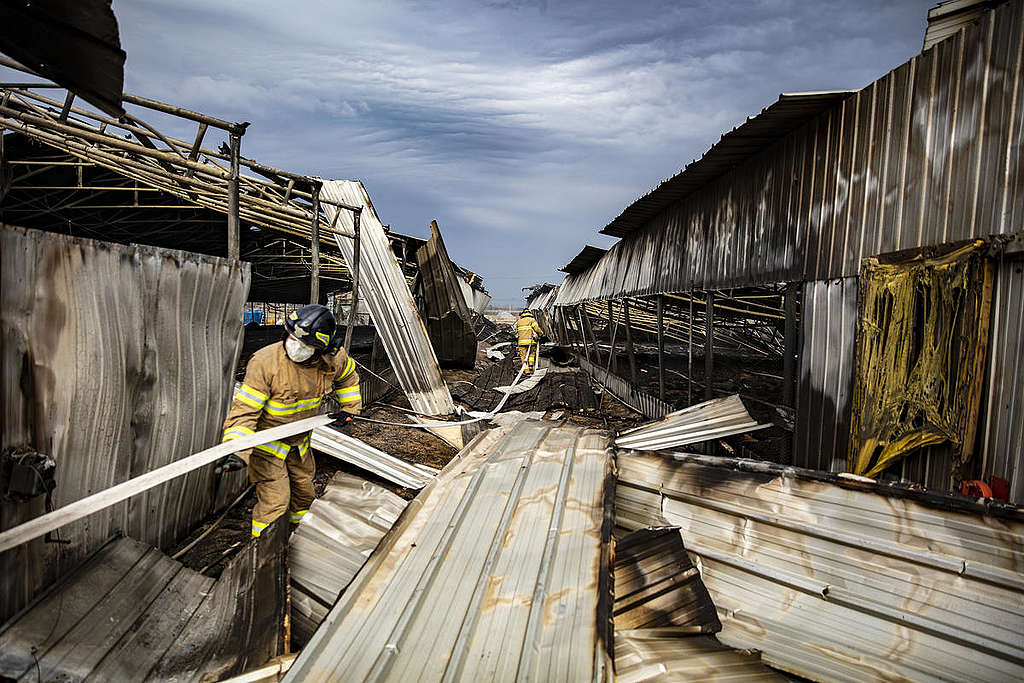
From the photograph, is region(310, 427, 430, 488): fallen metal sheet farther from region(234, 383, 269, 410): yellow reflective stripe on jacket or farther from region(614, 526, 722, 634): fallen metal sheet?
region(614, 526, 722, 634): fallen metal sheet

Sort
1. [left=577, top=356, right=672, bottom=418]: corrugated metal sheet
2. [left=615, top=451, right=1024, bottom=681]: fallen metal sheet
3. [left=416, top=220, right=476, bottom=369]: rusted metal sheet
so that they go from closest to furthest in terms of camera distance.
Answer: [left=615, top=451, right=1024, bottom=681]: fallen metal sheet
[left=577, top=356, right=672, bottom=418]: corrugated metal sheet
[left=416, top=220, right=476, bottom=369]: rusted metal sheet

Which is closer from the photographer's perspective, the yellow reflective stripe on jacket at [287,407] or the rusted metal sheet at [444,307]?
the yellow reflective stripe on jacket at [287,407]

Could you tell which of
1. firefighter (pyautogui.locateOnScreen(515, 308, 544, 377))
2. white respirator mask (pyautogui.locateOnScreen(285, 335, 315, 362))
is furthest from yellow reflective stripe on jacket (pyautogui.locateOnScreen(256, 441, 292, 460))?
firefighter (pyautogui.locateOnScreen(515, 308, 544, 377))

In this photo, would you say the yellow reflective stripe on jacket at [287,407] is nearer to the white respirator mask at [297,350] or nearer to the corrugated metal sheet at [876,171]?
the white respirator mask at [297,350]

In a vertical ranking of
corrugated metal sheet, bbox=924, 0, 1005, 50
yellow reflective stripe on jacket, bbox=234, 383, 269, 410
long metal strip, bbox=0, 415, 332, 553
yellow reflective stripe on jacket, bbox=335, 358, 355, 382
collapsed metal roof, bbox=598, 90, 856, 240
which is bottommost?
long metal strip, bbox=0, 415, 332, 553

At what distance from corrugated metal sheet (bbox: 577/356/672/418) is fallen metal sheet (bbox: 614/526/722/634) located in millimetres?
5618

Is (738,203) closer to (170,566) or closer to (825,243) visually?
(825,243)

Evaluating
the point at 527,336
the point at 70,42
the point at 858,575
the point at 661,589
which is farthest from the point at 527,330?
the point at 70,42

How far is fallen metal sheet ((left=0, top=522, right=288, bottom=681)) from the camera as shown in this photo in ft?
6.93

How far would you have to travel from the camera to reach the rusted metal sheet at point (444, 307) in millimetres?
10375

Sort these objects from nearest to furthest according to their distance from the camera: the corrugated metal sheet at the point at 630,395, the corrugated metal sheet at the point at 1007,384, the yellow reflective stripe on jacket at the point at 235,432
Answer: the corrugated metal sheet at the point at 1007,384 → the yellow reflective stripe on jacket at the point at 235,432 → the corrugated metal sheet at the point at 630,395

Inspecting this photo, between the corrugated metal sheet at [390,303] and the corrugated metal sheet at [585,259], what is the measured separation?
6.69 metres

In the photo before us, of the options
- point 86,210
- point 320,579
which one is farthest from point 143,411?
point 86,210

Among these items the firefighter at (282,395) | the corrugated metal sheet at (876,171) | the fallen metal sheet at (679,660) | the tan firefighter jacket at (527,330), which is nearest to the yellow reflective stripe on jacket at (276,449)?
the firefighter at (282,395)
